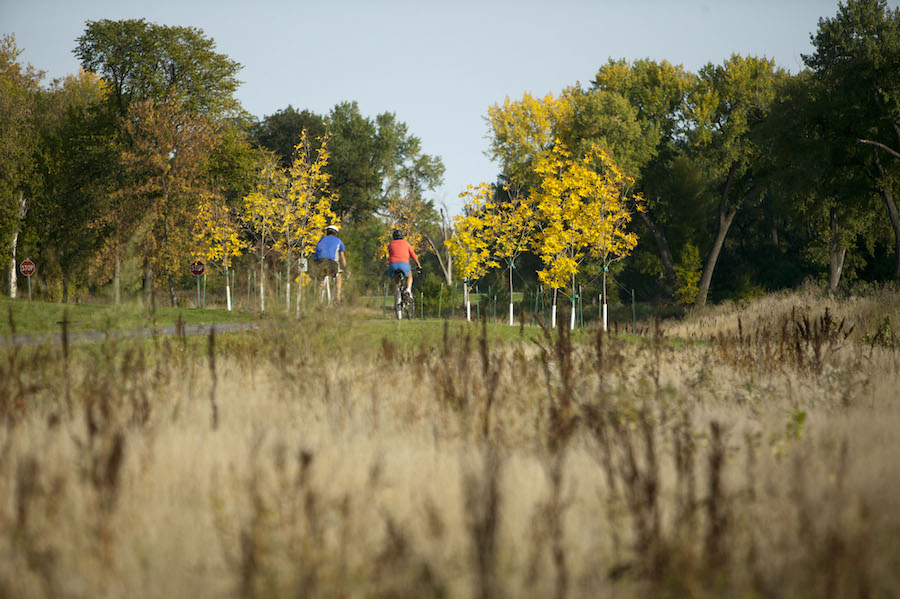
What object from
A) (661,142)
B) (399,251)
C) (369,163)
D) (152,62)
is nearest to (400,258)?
(399,251)

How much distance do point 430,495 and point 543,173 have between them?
2554 cm

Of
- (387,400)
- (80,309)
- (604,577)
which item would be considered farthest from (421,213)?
(604,577)

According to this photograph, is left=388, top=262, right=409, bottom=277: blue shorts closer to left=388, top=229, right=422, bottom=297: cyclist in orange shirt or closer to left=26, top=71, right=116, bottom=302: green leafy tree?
left=388, top=229, right=422, bottom=297: cyclist in orange shirt

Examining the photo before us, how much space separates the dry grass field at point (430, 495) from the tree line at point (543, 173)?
1531 centimetres

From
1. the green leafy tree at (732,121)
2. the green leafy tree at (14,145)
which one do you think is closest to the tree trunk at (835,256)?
the green leafy tree at (732,121)

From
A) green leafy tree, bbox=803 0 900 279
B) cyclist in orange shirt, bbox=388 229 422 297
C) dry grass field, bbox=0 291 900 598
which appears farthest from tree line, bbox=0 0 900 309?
dry grass field, bbox=0 291 900 598

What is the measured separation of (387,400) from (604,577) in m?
3.81

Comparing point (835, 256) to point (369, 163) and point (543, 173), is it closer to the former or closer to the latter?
point (543, 173)

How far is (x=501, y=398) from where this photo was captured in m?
6.72

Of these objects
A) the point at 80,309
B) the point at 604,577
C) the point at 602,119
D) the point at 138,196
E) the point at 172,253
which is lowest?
the point at 604,577

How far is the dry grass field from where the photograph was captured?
3.19 meters

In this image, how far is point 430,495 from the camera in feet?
13.2

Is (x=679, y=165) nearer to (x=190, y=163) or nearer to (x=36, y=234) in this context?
(x=190, y=163)

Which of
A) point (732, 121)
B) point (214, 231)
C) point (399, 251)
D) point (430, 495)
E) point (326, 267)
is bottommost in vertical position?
point (430, 495)
